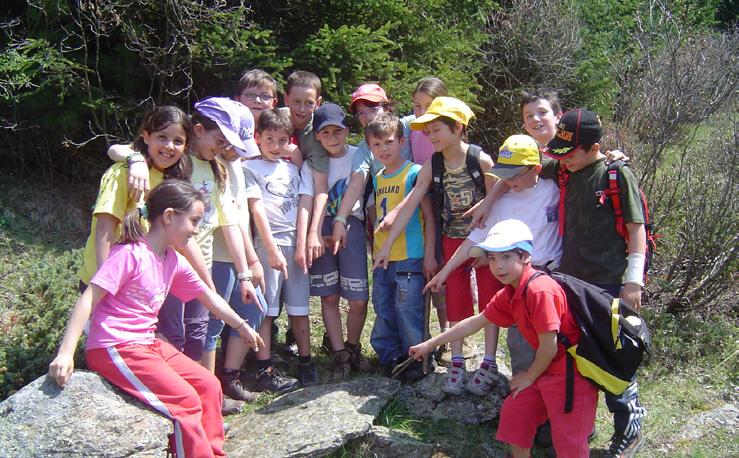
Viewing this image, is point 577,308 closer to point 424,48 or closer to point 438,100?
point 438,100

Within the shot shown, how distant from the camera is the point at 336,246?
4473 mm

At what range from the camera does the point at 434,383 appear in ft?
14.5

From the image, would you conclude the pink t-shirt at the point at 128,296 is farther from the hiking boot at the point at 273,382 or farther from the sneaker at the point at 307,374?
the sneaker at the point at 307,374

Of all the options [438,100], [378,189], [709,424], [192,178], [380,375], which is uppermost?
[438,100]

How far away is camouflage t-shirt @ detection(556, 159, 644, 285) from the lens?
3.82 m

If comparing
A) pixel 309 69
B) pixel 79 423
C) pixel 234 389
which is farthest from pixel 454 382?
pixel 309 69

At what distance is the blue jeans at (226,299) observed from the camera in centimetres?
402

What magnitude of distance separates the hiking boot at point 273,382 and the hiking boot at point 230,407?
276 mm

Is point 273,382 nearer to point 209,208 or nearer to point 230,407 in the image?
point 230,407

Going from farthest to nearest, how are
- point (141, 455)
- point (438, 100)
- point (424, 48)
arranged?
point (424, 48)
point (438, 100)
point (141, 455)

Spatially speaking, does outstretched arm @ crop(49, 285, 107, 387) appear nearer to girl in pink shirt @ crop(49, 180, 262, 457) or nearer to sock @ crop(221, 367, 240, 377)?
girl in pink shirt @ crop(49, 180, 262, 457)

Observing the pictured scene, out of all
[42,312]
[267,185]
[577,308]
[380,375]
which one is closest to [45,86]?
[42,312]

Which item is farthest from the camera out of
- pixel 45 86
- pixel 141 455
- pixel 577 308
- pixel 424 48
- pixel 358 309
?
pixel 424 48

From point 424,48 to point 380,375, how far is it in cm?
431
